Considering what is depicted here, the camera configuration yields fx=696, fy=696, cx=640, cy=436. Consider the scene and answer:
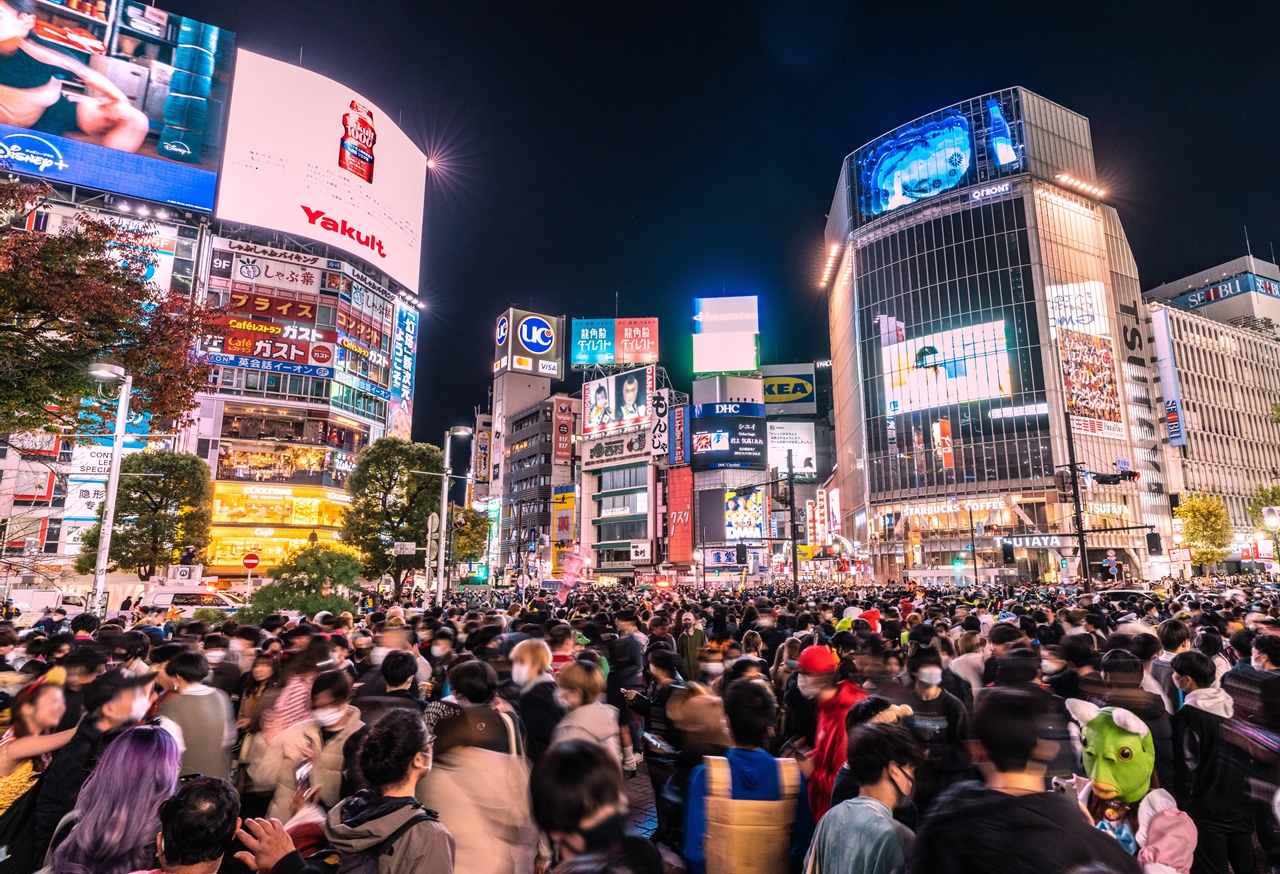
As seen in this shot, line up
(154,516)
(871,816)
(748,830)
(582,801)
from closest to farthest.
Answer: (582,801) → (871,816) → (748,830) → (154,516)

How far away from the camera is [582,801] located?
189 centimetres

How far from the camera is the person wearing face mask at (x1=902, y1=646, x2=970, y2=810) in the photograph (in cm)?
484

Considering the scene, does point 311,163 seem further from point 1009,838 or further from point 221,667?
point 1009,838

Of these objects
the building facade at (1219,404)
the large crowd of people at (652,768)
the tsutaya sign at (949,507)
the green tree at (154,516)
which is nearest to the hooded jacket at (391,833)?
the large crowd of people at (652,768)

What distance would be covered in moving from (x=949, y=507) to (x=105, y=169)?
8036 cm

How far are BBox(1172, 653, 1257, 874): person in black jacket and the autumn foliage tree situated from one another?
1316 centimetres

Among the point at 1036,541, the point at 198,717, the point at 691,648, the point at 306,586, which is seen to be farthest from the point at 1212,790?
the point at 1036,541

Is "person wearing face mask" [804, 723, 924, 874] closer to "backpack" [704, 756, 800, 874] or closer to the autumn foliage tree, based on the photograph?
"backpack" [704, 756, 800, 874]

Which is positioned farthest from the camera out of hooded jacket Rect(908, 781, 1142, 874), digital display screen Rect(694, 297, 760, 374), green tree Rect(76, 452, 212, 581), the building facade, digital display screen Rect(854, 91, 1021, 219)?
digital display screen Rect(694, 297, 760, 374)

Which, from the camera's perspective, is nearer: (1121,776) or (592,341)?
(1121,776)

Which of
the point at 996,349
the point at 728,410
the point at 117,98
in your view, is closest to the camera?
the point at 117,98

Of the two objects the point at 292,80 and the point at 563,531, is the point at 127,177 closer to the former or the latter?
the point at 292,80

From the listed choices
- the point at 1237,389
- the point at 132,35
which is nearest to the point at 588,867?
the point at 132,35

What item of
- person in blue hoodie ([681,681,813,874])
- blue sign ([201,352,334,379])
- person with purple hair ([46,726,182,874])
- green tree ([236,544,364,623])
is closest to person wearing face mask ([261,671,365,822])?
person with purple hair ([46,726,182,874])
